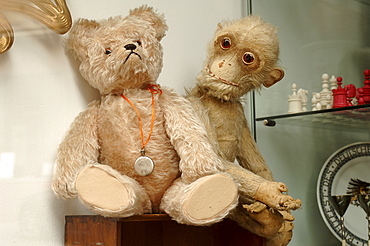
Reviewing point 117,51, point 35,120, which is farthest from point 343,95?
point 35,120

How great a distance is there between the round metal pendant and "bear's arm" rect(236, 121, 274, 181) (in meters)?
0.28

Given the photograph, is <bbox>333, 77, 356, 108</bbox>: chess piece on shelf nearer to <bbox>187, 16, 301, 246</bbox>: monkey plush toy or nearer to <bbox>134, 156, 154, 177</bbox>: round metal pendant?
<bbox>187, 16, 301, 246</bbox>: monkey plush toy

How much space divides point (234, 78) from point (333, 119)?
1.15 feet

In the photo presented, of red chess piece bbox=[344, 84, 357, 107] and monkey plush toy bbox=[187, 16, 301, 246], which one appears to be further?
red chess piece bbox=[344, 84, 357, 107]

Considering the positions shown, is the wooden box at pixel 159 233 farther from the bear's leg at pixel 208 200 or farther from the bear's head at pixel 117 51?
the bear's head at pixel 117 51

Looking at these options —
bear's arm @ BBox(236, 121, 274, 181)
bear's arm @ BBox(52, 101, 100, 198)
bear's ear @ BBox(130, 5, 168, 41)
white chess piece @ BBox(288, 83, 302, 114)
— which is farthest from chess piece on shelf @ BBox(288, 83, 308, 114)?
bear's arm @ BBox(52, 101, 100, 198)

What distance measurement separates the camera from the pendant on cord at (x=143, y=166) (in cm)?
89

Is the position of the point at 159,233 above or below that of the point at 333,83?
below

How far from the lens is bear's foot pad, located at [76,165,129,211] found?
0.81 metres

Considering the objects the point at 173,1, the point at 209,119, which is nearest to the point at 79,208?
the point at 209,119

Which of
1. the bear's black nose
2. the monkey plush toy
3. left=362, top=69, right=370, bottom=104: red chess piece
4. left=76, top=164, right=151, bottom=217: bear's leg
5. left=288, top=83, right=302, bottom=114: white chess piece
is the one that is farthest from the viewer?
left=288, top=83, right=302, bottom=114: white chess piece

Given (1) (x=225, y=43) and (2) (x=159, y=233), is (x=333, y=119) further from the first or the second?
(2) (x=159, y=233)

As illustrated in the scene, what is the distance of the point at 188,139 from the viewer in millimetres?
917

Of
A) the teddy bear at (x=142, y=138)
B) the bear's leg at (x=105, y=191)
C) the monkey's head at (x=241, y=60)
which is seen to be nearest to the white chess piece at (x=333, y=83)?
the monkey's head at (x=241, y=60)
